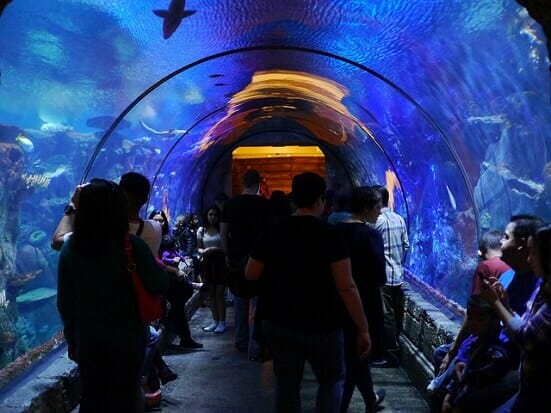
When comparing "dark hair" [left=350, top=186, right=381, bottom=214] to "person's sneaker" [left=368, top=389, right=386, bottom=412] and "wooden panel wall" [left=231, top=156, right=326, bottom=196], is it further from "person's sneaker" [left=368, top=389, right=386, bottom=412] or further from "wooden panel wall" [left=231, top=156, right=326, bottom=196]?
"wooden panel wall" [left=231, top=156, right=326, bottom=196]

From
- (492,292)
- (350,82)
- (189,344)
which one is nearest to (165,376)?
(189,344)

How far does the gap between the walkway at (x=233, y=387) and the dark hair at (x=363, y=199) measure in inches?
84.3

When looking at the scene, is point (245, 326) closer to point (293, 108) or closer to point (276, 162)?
point (293, 108)

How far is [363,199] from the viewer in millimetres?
4684

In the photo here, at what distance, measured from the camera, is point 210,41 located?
23.6 feet

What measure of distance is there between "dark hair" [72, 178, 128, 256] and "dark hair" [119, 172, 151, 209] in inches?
29.2

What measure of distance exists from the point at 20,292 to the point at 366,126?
7.03 m

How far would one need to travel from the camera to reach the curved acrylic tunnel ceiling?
5.11m

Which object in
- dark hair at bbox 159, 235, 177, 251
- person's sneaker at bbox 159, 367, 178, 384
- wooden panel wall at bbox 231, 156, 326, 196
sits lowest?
person's sneaker at bbox 159, 367, 178, 384

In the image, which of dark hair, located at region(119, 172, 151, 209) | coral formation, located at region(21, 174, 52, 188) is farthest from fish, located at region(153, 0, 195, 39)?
dark hair, located at region(119, 172, 151, 209)

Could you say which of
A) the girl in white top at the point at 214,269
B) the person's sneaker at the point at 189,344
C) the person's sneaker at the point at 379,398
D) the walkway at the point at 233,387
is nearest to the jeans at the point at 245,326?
the walkway at the point at 233,387

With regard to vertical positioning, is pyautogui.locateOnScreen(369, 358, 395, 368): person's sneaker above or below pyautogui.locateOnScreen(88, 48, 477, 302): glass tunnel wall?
below

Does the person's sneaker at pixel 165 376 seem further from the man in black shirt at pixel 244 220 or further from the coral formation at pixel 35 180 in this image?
the coral formation at pixel 35 180

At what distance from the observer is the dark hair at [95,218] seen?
308 cm
